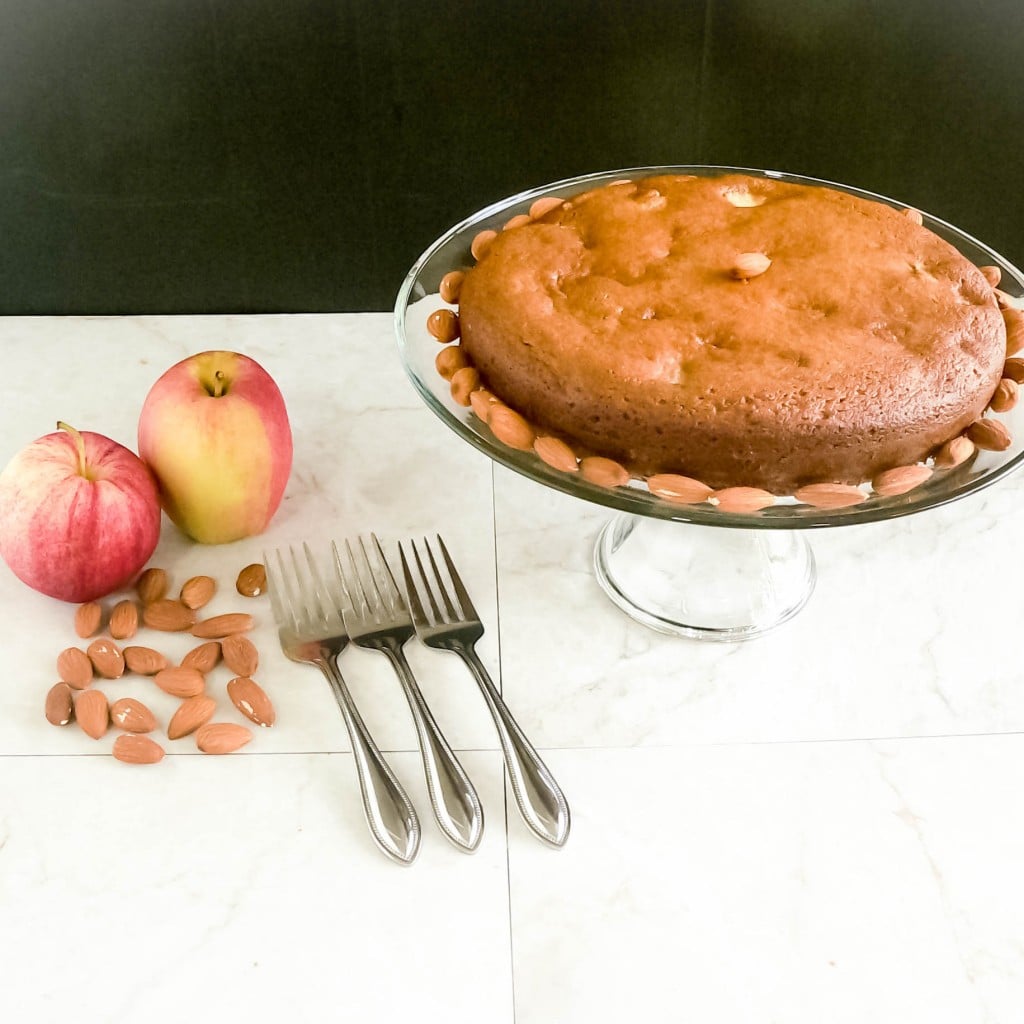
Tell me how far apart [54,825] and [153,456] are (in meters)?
0.27

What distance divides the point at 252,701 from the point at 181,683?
0.16 ft

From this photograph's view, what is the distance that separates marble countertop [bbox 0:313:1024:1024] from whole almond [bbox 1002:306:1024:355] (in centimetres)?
19

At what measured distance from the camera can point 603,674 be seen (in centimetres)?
73

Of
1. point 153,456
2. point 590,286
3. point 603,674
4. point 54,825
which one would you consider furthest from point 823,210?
point 54,825

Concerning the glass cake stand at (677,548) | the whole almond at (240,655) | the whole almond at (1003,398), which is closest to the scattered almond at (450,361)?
the glass cake stand at (677,548)

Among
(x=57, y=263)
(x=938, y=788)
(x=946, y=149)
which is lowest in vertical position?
(x=938, y=788)

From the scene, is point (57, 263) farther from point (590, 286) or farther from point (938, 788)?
point (938, 788)

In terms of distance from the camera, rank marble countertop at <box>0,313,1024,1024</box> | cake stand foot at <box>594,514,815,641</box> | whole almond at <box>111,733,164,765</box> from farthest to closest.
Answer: cake stand foot at <box>594,514,815,641</box>, whole almond at <box>111,733,164,765</box>, marble countertop at <box>0,313,1024,1024</box>

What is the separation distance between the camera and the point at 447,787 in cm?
63

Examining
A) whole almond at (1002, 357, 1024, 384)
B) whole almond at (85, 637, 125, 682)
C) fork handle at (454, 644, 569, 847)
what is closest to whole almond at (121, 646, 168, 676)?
whole almond at (85, 637, 125, 682)

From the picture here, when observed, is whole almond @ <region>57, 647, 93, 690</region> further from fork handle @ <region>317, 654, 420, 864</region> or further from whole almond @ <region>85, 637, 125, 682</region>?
fork handle @ <region>317, 654, 420, 864</region>

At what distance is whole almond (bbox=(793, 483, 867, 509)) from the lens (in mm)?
593

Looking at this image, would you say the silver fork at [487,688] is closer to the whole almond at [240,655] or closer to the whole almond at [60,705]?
the whole almond at [240,655]

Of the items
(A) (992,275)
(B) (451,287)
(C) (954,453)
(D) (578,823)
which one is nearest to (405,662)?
(D) (578,823)
